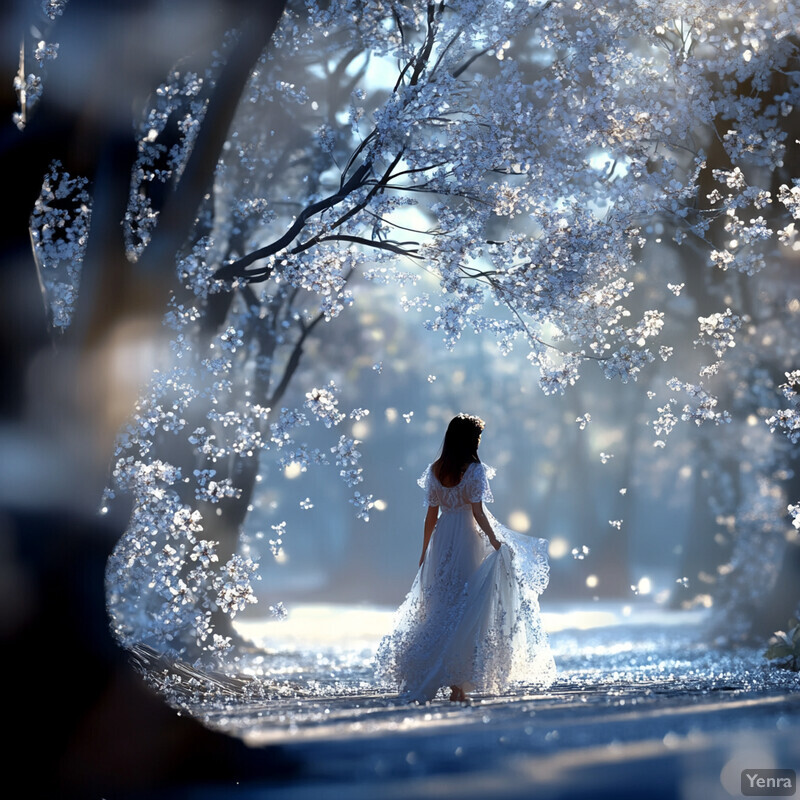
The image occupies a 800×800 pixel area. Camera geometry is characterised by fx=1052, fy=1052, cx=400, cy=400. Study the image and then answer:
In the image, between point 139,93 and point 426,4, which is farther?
point 426,4

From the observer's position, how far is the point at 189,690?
11.9 meters

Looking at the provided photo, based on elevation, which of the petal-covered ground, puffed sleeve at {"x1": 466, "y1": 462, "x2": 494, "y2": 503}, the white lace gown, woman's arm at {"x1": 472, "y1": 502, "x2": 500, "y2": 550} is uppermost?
puffed sleeve at {"x1": 466, "y1": 462, "x2": 494, "y2": 503}

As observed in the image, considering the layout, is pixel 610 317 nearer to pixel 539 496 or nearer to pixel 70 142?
pixel 70 142

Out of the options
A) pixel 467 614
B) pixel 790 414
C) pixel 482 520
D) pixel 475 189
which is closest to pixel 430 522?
pixel 482 520

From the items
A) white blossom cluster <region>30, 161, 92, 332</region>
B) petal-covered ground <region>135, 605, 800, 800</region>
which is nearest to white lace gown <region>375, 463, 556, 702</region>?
petal-covered ground <region>135, 605, 800, 800</region>

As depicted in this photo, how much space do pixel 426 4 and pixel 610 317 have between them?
4104mm

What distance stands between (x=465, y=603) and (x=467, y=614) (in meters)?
0.12

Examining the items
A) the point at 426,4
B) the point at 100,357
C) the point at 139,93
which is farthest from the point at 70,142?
the point at 426,4

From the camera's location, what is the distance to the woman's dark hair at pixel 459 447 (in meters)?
10.3

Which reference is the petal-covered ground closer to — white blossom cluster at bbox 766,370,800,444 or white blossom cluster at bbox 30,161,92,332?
white blossom cluster at bbox 766,370,800,444

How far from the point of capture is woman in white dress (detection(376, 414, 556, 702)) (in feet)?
32.9

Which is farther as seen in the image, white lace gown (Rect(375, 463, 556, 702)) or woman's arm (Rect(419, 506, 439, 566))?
woman's arm (Rect(419, 506, 439, 566))

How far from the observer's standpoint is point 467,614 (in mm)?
10180

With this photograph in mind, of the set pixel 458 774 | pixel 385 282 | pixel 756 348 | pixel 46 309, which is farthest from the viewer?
pixel 756 348
